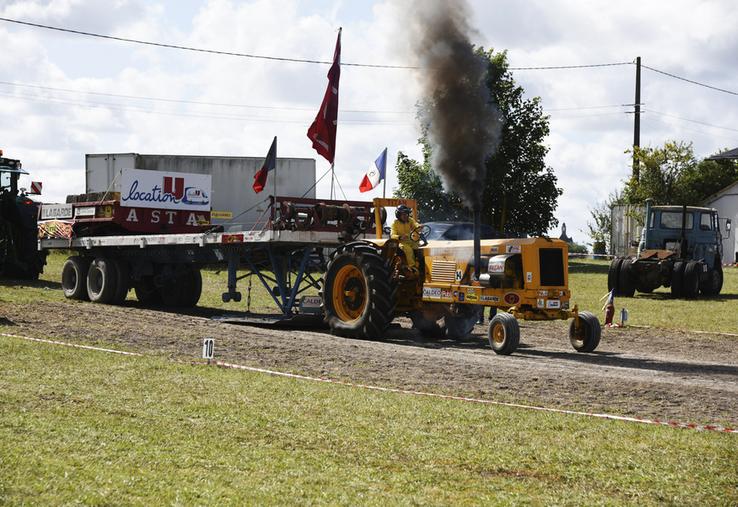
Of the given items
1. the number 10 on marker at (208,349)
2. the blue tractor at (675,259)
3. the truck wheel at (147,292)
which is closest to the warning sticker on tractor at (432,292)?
the number 10 on marker at (208,349)

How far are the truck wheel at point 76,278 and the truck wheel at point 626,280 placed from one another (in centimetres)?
1387

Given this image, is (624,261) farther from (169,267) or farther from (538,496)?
(538,496)

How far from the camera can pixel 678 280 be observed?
26.0 m

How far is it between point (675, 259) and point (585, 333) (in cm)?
1329

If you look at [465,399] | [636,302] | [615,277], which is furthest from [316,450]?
[615,277]

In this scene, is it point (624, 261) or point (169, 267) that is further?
point (624, 261)

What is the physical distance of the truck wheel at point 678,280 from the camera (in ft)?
85.0

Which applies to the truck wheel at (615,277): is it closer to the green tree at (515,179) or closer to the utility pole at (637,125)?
the green tree at (515,179)

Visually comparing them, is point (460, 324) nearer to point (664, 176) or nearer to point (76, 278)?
point (76, 278)

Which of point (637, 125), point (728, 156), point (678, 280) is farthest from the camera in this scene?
point (728, 156)

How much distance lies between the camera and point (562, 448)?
302 inches

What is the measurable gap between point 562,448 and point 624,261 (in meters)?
19.8

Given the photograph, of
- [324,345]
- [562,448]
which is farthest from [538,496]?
[324,345]

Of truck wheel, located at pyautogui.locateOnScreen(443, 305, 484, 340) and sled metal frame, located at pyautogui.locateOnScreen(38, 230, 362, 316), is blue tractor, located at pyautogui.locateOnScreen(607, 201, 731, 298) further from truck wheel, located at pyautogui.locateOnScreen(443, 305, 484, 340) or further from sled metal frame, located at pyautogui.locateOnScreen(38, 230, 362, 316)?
sled metal frame, located at pyautogui.locateOnScreen(38, 230, 362, 316)
